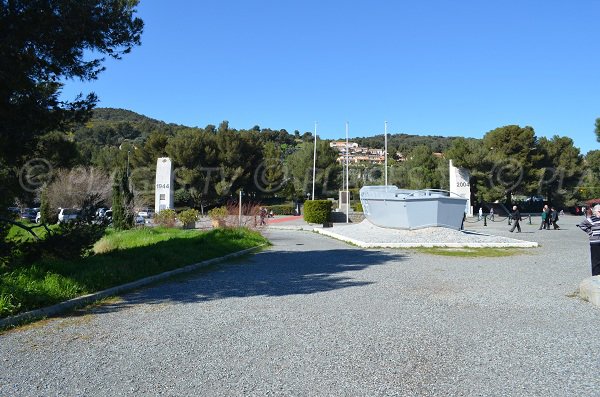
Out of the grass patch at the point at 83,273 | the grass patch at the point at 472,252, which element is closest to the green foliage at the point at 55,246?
the grass patch at the point at 83,273

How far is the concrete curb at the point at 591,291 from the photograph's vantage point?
7323mm

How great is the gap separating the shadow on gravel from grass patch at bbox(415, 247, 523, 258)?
183 cm

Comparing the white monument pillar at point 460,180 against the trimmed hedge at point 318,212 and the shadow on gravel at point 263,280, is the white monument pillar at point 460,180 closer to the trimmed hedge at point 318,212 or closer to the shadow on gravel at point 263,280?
the trimmed hedge at point 318,212

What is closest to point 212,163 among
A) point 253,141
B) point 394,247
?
point 253,141

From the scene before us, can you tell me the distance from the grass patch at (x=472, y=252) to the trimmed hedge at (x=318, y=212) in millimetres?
17860

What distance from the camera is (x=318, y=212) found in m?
35.3

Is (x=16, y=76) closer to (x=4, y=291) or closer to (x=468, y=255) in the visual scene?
(x=4, y=291)

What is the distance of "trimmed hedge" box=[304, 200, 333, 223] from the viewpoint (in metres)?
35.2

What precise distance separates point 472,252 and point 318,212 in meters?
19.7

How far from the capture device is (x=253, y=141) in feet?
204

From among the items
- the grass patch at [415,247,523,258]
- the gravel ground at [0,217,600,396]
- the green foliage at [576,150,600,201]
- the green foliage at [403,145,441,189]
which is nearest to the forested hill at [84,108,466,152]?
the green foliage at [403,145,441,189]

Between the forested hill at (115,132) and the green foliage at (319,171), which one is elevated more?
the forested hill at (115,132)

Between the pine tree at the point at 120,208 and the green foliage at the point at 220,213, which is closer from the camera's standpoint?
the pine tree at the point at 120,208

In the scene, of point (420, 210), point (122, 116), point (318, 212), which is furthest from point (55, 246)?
point (122, 116)
